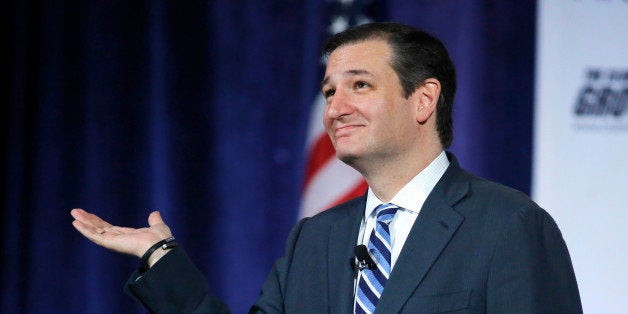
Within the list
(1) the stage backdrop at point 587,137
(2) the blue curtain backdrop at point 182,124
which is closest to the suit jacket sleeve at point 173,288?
(2) the blue curtain backdrop at point 182,124

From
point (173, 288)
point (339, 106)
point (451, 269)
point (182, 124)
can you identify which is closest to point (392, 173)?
point (339, 106)

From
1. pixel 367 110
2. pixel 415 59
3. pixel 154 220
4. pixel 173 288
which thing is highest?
pixel 415 59

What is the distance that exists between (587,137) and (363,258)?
5.32 feet

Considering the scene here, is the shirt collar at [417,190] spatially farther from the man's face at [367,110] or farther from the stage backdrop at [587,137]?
the stage backdrop at [587,137]

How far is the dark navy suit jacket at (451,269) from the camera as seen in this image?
1656mm

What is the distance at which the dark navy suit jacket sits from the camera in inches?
65.2

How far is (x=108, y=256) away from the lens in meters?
3.12

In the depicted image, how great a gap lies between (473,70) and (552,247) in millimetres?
1628

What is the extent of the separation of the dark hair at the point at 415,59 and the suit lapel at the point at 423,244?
254mm

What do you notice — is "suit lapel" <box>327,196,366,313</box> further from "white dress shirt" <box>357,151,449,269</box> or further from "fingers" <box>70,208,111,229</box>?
"fingers" <box>70,208,111,229</box>

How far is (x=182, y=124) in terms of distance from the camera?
3.18 metres

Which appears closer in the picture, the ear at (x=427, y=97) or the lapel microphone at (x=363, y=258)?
the lapel microphone at (x=363, y=258)

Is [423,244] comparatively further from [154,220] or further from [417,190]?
[154,220]

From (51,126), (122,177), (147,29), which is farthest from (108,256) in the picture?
(147,29)
